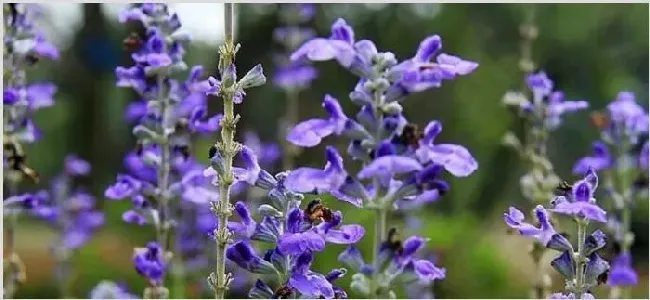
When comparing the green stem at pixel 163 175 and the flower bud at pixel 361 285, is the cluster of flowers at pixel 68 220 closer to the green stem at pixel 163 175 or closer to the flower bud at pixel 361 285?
the green stem at pixel 163 175

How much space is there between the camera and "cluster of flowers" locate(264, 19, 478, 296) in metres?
1.21

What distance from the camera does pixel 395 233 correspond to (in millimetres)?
1249

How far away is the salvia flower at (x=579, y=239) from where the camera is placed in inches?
50.2

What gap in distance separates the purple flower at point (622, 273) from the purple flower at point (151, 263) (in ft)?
3.25

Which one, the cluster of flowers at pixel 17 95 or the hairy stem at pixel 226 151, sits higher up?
the cluster of flowers at pixel 17 95

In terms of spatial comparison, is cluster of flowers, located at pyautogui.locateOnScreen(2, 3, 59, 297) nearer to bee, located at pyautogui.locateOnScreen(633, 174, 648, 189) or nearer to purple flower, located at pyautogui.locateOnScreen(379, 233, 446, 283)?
purple flower, located at pyautogui.locateOnScreen(379, 233, 446, 283)

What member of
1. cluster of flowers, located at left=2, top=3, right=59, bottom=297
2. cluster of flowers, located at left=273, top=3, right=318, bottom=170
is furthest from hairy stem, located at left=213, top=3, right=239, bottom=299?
cluster of flowers, located at left=273, top=3, right=318, bottom=170

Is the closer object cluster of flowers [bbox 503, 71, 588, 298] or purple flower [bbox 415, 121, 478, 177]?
purple flower [bbox 415, 121, 478, 177]

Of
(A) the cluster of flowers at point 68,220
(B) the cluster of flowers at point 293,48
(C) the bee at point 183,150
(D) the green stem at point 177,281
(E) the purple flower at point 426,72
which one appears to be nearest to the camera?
(E) the purple flower at point 426,72

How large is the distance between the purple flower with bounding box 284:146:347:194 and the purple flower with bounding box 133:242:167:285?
633 millimetres

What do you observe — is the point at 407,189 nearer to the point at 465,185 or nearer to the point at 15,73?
the point at 15,73

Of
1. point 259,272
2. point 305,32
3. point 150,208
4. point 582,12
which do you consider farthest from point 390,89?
point 582,12

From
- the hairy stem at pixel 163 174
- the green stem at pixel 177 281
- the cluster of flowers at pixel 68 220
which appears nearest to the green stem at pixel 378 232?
the hairy stem at pixel 163 174

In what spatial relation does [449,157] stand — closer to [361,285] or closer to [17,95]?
[361,285]
